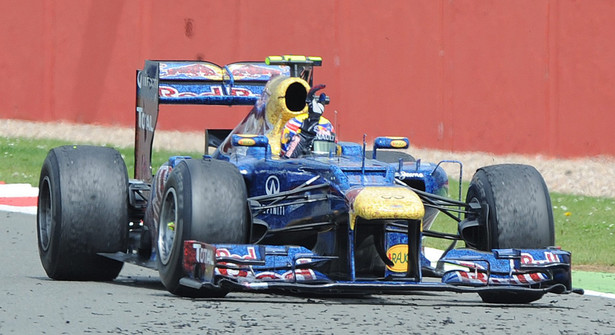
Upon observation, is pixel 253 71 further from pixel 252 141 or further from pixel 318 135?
pixel 252 141

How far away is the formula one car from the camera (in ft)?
27.3

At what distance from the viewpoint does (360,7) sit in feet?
62.7

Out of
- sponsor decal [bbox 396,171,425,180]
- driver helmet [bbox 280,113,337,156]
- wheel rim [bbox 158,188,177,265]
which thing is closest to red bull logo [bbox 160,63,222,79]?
driver helmet [bbox 280,113,337,156]

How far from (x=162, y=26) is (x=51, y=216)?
33.4ft

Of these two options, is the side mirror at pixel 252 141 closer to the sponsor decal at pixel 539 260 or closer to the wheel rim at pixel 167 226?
the wheel rim at pixel 167 226

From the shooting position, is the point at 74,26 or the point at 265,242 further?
the point at 74,26

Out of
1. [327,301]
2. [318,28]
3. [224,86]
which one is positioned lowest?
[327,301]

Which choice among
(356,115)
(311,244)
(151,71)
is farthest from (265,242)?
(356,115)

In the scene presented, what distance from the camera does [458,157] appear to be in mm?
18562

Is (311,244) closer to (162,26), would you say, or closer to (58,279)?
(58,279)

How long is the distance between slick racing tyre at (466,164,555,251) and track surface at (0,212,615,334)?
440 mm

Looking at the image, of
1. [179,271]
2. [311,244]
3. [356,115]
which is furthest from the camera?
[356,115]

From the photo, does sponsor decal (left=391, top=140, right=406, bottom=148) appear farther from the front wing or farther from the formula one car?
the front wing

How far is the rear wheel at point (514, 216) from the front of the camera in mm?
8977
